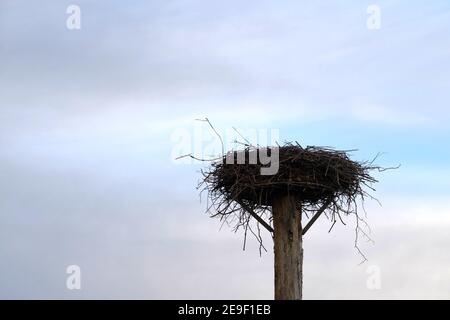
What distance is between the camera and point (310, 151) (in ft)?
25.6

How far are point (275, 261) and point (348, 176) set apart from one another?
1395 mm
